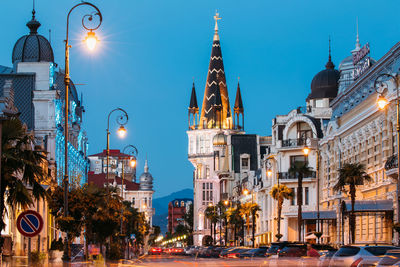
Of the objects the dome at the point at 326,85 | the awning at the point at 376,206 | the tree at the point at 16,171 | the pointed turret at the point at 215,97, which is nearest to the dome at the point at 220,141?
the pointed turret at the point at 215,97

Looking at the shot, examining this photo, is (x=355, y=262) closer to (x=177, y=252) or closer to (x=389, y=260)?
(x=389, y=260)

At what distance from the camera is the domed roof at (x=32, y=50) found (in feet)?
276

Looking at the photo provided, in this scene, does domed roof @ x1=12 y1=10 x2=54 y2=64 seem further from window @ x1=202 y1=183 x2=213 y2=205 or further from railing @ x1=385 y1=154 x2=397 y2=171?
window @ x1=202 y1=183 x2=213 y2=205

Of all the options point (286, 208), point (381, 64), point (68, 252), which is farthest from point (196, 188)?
point (68, 252)

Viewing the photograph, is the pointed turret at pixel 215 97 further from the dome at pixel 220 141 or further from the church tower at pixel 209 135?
the dome at pixel 220 141

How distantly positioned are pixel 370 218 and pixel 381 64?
39.9 feet

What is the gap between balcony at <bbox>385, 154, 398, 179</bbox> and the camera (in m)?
48.6

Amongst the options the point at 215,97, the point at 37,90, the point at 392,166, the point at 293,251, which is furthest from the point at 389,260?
the point at 215,97

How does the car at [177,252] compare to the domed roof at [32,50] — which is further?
the car at [177,252]

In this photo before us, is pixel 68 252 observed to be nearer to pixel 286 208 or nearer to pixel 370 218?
pixel 370 218

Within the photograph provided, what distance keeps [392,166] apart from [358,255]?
85.5ft

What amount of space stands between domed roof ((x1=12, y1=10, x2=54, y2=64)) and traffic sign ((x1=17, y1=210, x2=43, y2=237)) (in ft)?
213

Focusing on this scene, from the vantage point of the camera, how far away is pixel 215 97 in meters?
190

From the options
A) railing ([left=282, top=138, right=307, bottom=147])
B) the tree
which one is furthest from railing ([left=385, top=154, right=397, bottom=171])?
railing ([left=282, top=138, right=307, bottom=147])
